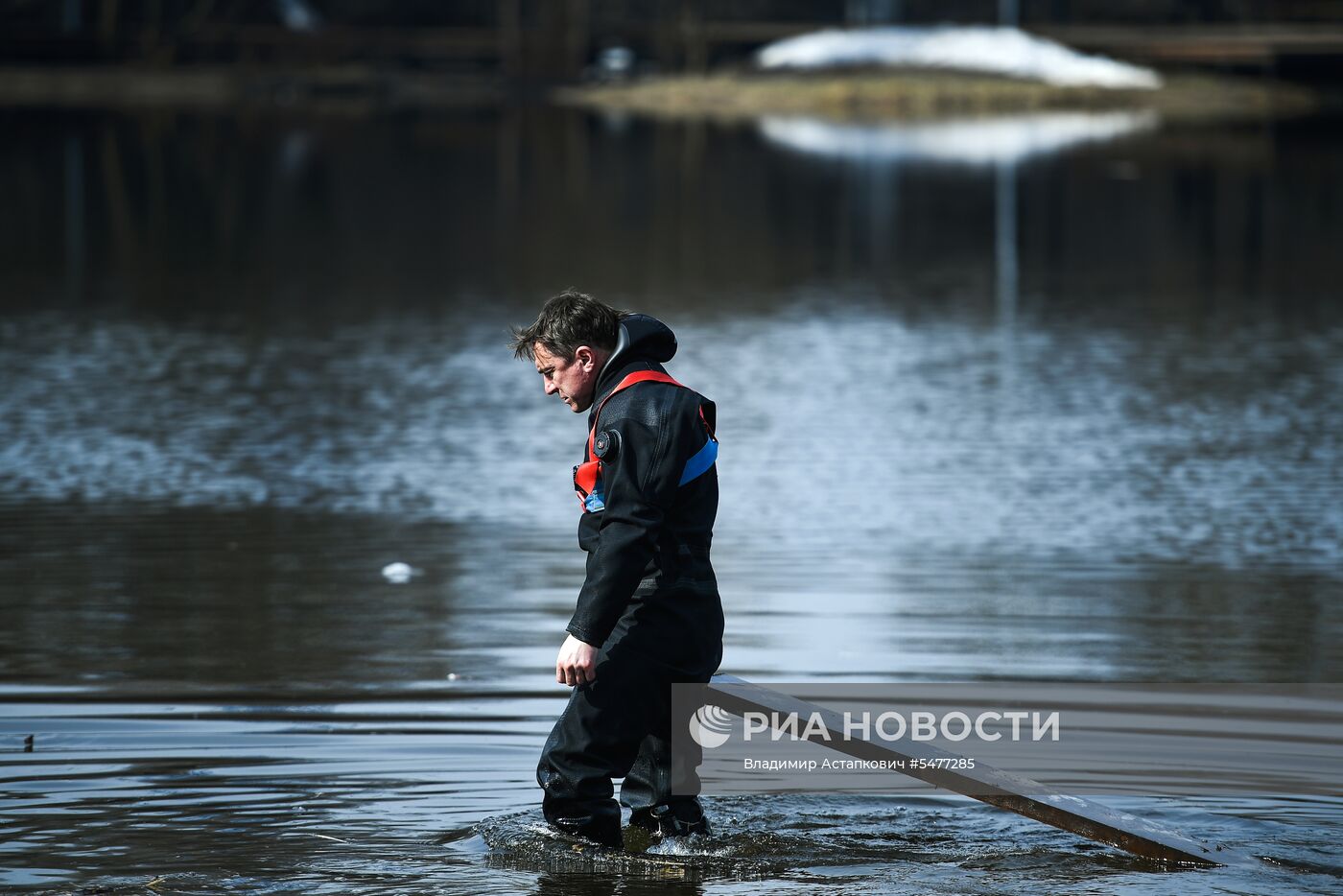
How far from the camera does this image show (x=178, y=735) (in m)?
6.47

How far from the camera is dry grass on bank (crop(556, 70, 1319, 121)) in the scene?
154 feet

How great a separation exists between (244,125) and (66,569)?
3369 cm

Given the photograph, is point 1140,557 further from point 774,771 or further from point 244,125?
point 244,125

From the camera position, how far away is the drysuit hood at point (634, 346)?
16.6 ft

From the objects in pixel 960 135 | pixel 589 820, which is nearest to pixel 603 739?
pixel 589 820

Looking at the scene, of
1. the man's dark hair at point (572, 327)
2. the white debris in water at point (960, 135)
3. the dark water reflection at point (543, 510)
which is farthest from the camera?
the white debris in water at point (960, 135)

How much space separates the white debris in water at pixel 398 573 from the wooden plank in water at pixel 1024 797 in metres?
3.55

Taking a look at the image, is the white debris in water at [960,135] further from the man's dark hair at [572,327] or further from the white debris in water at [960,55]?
the man's dark hair at [572,327]

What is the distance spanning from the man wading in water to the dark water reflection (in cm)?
35

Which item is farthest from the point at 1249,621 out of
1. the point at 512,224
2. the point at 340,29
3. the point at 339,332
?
the point at 340,29

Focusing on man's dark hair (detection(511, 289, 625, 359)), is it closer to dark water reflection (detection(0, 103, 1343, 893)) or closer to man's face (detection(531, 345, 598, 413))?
man's face (detection(531, 345, 598, 413))

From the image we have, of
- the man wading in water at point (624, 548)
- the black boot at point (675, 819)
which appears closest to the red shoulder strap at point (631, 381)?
the man wading in water at point (624, 548)

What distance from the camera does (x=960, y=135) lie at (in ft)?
129

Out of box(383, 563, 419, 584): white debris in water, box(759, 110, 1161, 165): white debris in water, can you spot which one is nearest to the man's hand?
box(383, 563, 419, 584): white debris in water
